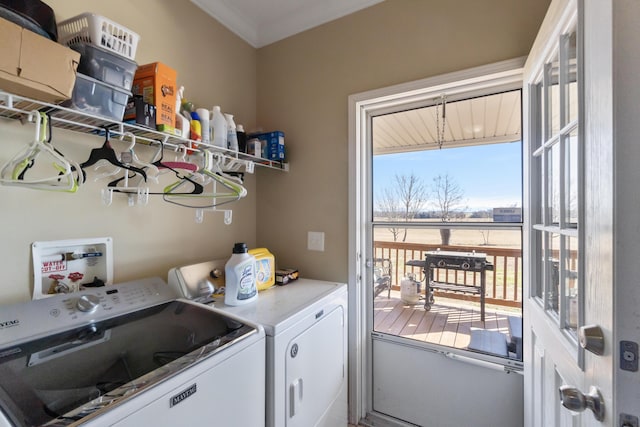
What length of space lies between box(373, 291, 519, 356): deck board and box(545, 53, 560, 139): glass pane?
1093 mm

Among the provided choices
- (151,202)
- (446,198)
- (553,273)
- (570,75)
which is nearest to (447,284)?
(446,198)

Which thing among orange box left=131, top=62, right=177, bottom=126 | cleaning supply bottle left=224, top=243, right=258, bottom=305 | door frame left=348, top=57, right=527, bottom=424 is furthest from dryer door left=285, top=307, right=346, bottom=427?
orange box left=131, top=62, right=177, bottom=126

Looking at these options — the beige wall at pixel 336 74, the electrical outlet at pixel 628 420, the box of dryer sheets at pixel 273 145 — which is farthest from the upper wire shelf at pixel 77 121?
the electrical outlet at pixel 628 420

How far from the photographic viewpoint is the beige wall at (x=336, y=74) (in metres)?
1.53

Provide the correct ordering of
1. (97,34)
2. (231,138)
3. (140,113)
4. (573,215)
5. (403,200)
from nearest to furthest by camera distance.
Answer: (573,215), (97,34), (140,113), (231,138), (403,200)

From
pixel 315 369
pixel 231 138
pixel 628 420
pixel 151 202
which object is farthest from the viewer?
pixel 231 138

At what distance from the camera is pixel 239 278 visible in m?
1.38

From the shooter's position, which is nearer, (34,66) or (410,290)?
(34,66)

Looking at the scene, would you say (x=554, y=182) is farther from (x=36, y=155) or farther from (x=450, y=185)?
(x=36, y=155)

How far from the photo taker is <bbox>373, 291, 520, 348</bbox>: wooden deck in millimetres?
1726

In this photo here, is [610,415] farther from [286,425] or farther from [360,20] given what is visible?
[360,20]

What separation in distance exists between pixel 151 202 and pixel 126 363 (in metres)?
0.91

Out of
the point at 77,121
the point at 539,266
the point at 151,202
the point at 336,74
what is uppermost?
the point at 336,74

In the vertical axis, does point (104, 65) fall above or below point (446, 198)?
above
